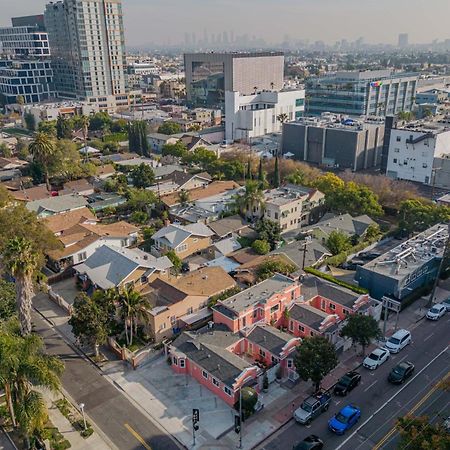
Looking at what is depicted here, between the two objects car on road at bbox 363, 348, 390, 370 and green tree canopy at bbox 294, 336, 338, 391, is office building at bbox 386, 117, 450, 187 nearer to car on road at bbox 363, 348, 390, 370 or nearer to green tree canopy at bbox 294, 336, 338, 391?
car on road at bbox 363, 348, 390, 370

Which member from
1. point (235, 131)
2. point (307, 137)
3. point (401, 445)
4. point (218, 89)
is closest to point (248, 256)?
point (401, 445)

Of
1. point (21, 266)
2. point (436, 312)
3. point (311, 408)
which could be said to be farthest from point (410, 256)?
point (21, 266)

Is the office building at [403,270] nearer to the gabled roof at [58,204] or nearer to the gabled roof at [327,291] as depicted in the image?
the gabled roof at [327,291]

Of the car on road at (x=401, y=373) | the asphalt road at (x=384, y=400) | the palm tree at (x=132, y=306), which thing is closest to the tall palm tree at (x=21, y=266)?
the palm tree at (x=132, y=306)

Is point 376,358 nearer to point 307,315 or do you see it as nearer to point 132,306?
point 307,315

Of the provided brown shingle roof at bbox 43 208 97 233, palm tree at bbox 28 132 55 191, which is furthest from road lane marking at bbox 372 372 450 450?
palm tree at bbox 28 132 55 191
